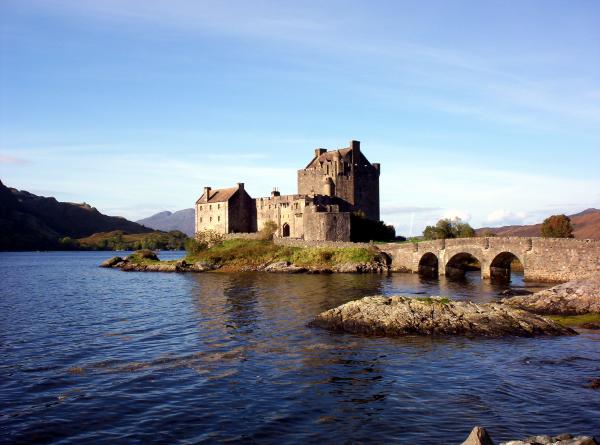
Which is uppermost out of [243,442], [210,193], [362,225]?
[210,193]

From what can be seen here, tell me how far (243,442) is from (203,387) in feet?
17.5

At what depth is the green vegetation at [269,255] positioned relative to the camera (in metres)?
71.2

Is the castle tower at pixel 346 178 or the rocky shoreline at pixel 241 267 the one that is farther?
the castle tower at pixel 346 178

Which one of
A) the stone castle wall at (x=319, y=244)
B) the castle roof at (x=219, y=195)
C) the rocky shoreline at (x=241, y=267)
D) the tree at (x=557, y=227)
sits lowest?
the rocky shoreline at (x=241, y=267)

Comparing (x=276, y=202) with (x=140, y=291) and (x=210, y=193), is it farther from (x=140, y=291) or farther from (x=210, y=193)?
(x=140, y=291)

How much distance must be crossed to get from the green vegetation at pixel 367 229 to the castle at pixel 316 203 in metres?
2.75

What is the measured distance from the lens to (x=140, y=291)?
54.2m

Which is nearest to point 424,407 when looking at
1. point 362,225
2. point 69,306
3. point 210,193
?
point 69,306

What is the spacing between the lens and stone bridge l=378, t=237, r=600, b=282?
4762cm

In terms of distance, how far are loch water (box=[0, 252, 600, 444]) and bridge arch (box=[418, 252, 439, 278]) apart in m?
34.4

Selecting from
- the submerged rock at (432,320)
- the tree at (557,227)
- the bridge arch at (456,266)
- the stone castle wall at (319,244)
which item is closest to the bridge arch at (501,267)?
the bridge arch at (456,266)

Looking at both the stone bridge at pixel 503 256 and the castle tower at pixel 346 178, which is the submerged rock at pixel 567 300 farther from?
the castle tower at pixel 346 178

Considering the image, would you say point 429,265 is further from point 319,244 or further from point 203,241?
point 203,241

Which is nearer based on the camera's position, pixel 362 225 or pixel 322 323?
pixel 322 323
